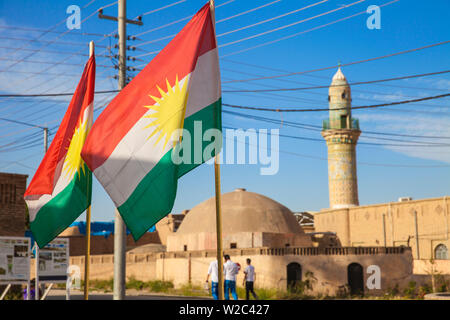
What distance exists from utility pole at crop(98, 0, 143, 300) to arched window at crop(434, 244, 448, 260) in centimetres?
3751

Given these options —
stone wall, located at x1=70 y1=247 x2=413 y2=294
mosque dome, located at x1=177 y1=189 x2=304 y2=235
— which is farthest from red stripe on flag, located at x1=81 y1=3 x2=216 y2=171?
mosque dome, located at x1=177 y1=189 x2=304 y2=235

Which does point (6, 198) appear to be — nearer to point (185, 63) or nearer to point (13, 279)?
point (13, 279)

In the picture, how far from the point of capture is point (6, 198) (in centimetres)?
1858

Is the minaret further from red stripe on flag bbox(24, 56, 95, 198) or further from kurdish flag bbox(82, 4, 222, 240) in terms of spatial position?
kurdish flag bbox(82, 4, 222, 240)

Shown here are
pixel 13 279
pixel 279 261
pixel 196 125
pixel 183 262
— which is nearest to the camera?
pixel 196 125

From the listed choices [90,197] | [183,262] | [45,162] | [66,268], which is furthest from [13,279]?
[183,262]

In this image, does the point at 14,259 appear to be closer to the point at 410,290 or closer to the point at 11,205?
the point at 11,205

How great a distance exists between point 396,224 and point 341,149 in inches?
604

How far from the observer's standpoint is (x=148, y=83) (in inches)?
286

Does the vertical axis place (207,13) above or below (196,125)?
above

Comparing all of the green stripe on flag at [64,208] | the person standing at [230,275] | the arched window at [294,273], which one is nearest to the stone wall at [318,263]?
the arched window at [294,273]

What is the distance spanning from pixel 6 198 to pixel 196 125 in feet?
45.7

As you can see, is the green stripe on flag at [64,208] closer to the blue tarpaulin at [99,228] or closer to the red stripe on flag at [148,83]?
the red stripe on flag at [148,83]

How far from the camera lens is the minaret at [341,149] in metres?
61.8
